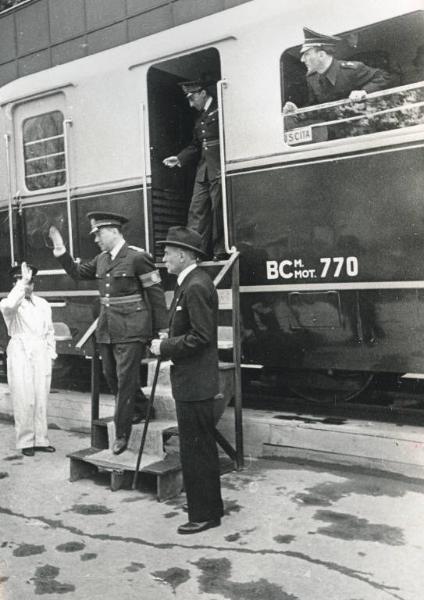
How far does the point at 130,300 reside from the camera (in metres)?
5.01

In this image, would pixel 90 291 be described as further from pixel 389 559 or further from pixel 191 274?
pixel 389 559

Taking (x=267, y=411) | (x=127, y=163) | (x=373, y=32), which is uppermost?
(x=373, y=32)

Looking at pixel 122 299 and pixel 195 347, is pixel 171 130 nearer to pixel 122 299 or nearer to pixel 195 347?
pixel 122 299

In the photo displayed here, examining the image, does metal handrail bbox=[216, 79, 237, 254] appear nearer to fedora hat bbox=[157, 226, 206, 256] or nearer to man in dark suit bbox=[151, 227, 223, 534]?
fedora hat bbox=[157, 226, 206, 256]

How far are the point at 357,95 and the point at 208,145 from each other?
66.6 inches

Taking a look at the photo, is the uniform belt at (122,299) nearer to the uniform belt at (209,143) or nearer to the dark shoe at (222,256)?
the dark shoe at (222,256)

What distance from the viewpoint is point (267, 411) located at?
5.84 metres

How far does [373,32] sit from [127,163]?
2383 mm

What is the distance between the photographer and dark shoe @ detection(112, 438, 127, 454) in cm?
483

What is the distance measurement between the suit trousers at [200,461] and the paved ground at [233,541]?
5.5 inches

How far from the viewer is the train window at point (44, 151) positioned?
669 cm

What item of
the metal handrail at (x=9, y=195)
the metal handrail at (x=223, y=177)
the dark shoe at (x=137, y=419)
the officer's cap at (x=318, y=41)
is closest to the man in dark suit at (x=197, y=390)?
the dark shoe at (x=137, y=419)

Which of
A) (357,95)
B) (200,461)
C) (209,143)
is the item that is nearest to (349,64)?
(357,95)

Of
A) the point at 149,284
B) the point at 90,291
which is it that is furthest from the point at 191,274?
the point at 90,291
